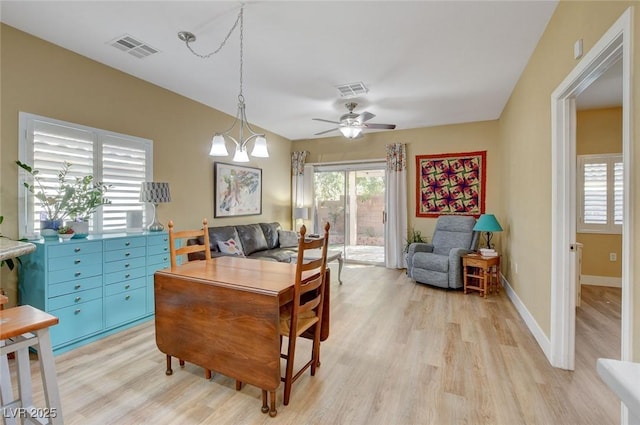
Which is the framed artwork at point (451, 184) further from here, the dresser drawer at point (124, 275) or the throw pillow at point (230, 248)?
the dresser drawer at point (124, 275)

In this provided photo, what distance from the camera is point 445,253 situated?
4766mm

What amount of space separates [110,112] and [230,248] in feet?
6.64

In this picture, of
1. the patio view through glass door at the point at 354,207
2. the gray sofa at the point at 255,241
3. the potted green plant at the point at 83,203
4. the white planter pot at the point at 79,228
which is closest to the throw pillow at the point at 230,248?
the gray sofa at the point at 255,241

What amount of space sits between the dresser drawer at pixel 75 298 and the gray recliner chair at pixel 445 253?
3.93 meters

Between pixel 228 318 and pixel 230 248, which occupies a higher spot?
pixel 230 248

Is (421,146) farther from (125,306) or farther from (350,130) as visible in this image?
(125,306)

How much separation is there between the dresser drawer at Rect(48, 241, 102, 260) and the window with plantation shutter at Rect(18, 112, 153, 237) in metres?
0.45

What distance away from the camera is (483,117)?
4945mm

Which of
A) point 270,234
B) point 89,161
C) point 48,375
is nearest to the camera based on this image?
point 48,375

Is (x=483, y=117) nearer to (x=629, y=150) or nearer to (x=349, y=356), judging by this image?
(x=629, y=150)


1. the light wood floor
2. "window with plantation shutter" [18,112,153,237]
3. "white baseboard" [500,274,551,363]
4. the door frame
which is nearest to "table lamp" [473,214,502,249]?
"white baseboard" [500,274,551,363]

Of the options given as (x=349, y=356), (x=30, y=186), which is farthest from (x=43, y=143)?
(x=349, y=356)

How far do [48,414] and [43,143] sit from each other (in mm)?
2440

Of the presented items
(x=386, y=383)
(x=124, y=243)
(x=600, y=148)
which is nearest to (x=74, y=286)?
(x=124, y=243)
